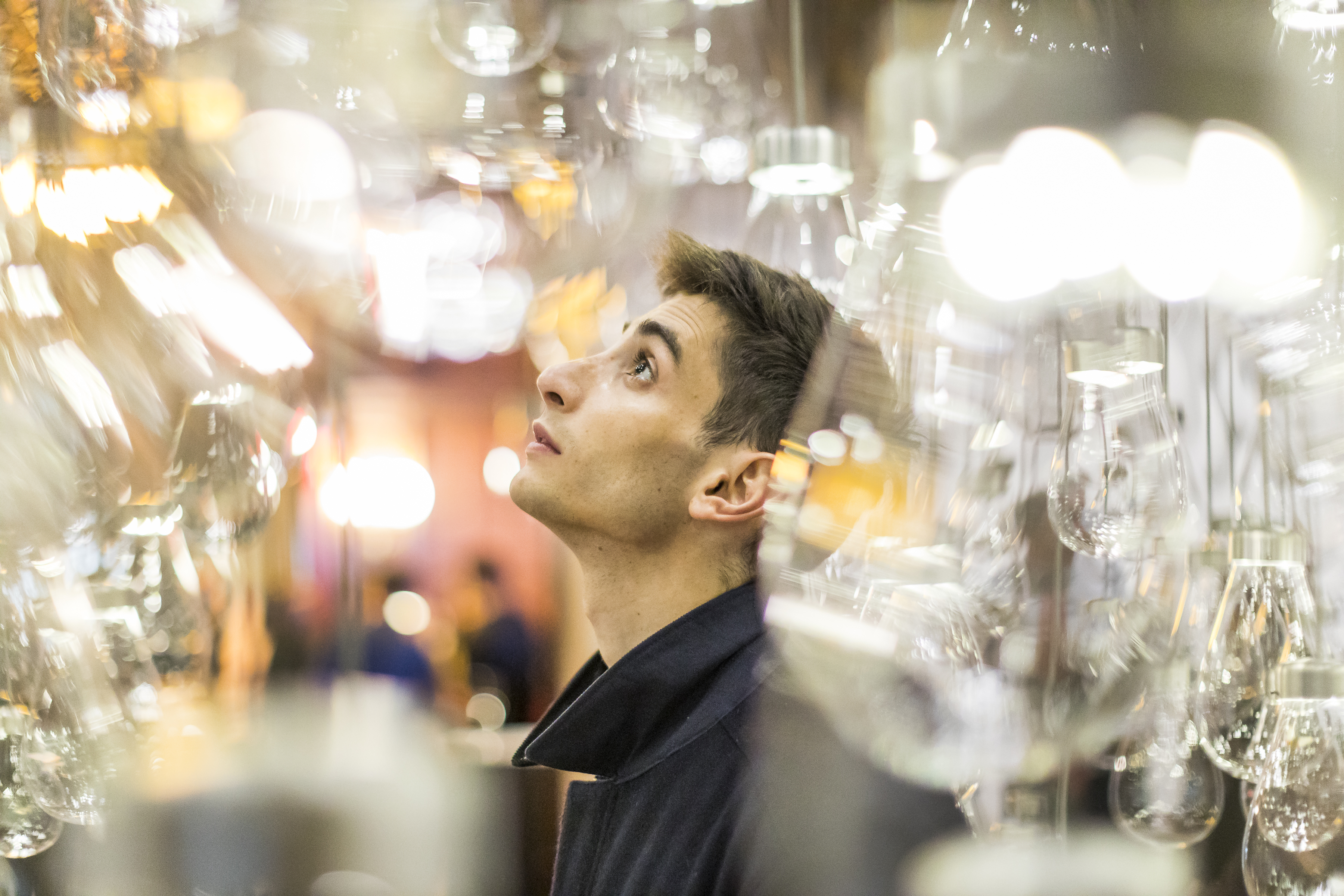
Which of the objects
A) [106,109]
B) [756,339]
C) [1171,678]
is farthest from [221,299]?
[1171,678]

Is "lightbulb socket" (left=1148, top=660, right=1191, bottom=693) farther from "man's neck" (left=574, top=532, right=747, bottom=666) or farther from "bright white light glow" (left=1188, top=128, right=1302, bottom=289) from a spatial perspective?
"man's neck" (left=574, top=532, right=747, bottom=666)

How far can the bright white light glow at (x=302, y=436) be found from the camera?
810 mm

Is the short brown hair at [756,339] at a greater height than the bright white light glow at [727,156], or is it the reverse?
the bright white light glow at [727,156]

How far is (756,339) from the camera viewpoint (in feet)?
2.80

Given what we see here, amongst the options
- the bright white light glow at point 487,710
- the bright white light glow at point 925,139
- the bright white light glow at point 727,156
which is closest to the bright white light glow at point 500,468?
the bright white light glow at point 487,710

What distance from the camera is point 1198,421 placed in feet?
1.43

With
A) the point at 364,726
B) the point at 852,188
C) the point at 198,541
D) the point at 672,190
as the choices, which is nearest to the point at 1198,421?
the point at 852,188

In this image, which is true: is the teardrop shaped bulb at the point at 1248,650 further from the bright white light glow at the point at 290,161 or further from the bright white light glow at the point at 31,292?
the bright white light glow at the point at 31,292

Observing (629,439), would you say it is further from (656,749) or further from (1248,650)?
(1248,650)

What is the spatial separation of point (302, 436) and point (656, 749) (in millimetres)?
368

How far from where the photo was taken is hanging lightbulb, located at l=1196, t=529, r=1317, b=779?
406 mm

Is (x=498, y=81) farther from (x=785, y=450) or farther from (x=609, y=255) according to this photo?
(x=785, y=450)

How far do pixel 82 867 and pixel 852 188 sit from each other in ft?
2.09

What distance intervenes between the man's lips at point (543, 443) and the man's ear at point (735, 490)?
11 cm
